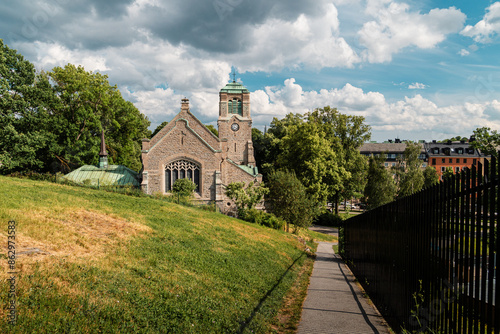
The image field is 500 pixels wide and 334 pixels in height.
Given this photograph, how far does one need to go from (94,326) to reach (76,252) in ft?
11.1

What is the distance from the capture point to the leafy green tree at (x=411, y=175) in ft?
156

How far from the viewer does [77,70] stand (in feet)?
131

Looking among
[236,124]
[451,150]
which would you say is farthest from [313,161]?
[451,150]

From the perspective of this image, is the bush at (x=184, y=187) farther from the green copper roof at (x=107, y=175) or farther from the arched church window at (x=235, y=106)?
the arched church window at (x=235, y=106)

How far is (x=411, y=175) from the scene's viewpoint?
158ft

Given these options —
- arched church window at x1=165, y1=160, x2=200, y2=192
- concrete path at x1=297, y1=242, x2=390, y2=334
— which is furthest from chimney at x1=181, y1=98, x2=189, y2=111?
concrete path at x1=297, y1=242, x2=390, y2=334

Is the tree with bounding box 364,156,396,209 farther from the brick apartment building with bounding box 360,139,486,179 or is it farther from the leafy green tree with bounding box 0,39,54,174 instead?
the leafy green tree with bounding box 0,39,54,174

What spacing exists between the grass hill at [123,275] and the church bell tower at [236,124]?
38141 millimetres

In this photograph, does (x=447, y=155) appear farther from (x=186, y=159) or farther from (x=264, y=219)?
(x=186, y=159)

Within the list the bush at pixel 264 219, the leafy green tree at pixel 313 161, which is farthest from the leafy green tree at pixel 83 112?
the leafy green tree at pixel 313 161

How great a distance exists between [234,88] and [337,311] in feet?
162

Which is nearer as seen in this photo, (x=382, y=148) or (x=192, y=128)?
(x=192, y=128)

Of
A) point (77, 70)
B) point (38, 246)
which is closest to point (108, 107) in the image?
point (77, 70)

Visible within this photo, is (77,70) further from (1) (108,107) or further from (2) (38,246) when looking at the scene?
(2) (38,246)
